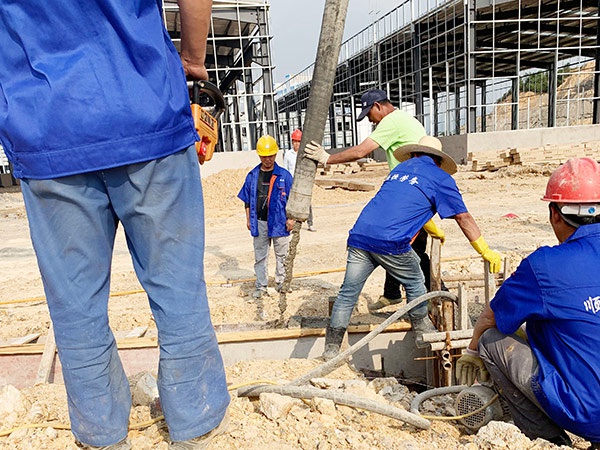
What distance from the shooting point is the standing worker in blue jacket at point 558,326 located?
89.7 inches

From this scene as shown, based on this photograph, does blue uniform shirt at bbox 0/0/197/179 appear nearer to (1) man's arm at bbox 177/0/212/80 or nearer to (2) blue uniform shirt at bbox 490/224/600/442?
(1) man's arm at bbox 177/0/212/80

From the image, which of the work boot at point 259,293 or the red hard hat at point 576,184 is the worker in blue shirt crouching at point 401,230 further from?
the work boot at point 259,293

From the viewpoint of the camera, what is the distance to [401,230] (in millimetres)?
4031

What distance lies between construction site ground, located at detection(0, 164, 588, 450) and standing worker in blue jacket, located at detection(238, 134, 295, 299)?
0.47 meters

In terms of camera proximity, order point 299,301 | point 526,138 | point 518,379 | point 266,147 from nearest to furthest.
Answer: point 518,379, point 299,301, point 266,147, point 526,138

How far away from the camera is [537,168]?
14758 millimetres

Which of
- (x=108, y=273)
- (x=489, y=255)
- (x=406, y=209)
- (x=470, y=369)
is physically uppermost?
(x=108, y=273)

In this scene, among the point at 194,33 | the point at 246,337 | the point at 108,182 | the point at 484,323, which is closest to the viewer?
the point at 108,182

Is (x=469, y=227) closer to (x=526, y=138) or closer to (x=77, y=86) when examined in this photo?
(x=77, y=86)

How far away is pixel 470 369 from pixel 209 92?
2231mm

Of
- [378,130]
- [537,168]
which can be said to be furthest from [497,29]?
[378,130]

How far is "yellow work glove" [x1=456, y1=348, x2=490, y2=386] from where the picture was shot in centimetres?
298

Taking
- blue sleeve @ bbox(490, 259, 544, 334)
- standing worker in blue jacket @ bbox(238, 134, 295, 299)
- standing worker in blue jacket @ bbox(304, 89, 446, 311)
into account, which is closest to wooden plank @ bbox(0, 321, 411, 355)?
standing worker in blue jacket @ bbox(304, 89, 446, 311)

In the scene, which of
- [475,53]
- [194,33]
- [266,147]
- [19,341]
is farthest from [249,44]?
[194,33]
